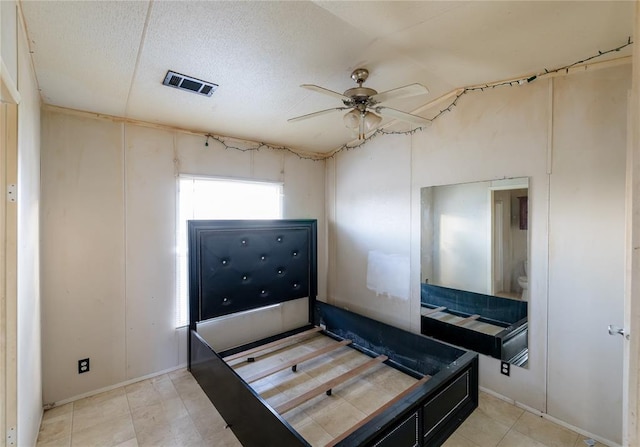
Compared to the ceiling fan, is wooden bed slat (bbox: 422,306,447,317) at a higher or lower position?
lower

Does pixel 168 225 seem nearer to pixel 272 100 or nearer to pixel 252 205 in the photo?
pixel 252 205

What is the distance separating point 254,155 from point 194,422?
243 cm

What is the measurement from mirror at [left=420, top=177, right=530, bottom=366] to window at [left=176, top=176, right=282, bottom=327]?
1.67 m

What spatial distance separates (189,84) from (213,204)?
3.90ft

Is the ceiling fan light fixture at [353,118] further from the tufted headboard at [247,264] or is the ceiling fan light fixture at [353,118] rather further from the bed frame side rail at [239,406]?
the bed frame side rail at [239,406]

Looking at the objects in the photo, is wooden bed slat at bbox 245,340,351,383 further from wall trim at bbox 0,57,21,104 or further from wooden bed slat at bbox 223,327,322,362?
wall trim at bbox 0,57,21,104

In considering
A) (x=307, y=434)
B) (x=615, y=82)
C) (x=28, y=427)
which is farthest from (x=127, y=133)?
(x=615, y=82)

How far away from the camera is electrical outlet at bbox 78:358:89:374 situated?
2238mm

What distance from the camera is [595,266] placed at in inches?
72.8

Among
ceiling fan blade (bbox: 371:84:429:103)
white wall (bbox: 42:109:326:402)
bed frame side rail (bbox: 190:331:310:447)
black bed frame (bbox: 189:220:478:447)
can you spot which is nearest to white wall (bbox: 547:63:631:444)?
black bed frame (bbox: 189:220:478:447)

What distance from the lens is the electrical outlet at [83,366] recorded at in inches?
88.1

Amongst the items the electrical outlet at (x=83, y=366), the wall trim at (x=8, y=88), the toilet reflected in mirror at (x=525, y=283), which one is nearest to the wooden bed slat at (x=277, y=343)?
the electrical outlet at (x=83, y=366)

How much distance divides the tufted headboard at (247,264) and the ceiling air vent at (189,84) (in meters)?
1.09

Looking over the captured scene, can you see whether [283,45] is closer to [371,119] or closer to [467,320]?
[371,119]
